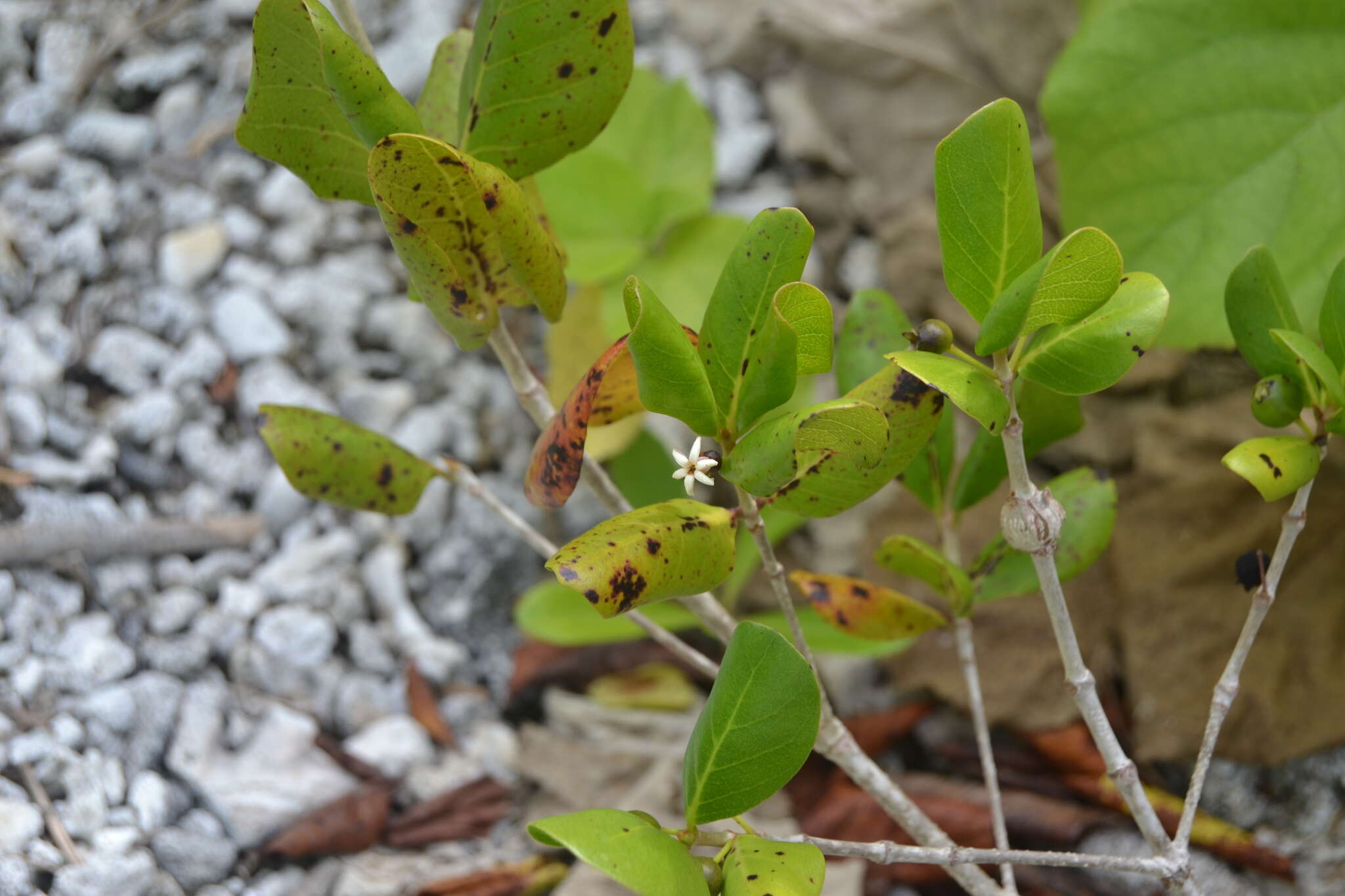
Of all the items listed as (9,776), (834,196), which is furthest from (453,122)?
(834,196)

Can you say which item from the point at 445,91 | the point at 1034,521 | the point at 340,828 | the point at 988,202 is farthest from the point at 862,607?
the point at 340,828

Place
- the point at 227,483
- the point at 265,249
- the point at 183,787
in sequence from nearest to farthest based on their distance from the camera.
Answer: the point at 183,787 → the point at 227,483 → the point at 265,249

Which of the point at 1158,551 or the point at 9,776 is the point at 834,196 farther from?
the point at 9,776

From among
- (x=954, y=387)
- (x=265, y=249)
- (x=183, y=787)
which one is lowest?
(x=183, y=787)

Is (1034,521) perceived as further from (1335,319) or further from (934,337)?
(1335,319)

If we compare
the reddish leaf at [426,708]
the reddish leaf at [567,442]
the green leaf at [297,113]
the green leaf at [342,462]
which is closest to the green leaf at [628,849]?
the reddish leaf at [567,442]

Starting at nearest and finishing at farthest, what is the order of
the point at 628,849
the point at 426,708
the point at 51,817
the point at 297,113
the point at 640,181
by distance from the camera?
the point at 628,849 < the point at 297,113 < the point at 51,817 < the point at 426,708 < the point at 640,181
